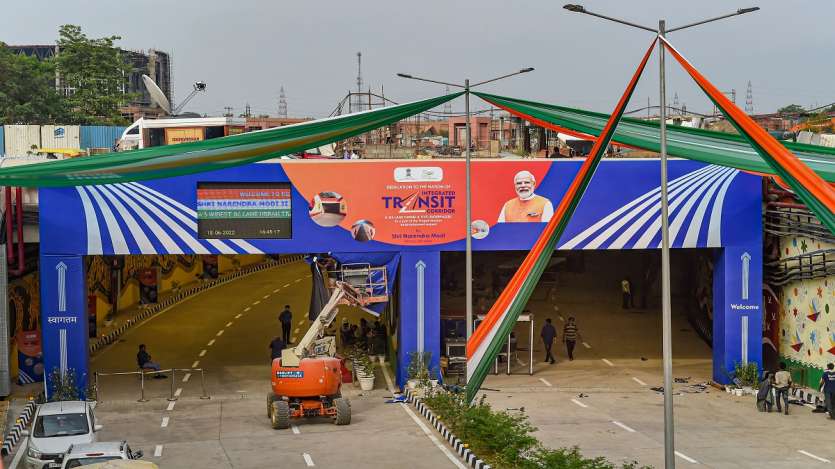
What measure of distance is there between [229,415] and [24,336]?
891 cm

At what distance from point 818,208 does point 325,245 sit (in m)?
18.6

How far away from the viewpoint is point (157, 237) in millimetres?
34844

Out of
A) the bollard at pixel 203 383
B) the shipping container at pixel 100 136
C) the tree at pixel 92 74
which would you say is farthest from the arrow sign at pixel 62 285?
the tree at pixel 92 74

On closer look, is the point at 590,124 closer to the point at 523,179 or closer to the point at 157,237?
the point at 523,179

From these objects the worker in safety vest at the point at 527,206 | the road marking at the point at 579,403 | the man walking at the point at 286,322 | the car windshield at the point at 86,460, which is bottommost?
the road marking at the point at 579,403

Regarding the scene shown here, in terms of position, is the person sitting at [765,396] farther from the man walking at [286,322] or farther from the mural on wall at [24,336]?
the mural on wall at [24,336]

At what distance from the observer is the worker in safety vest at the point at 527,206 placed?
36.1 m

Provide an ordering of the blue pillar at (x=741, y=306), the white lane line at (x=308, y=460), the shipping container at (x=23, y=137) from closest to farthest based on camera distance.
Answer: the white lane line at (x=308, y=460), the blue pillar at (x=741, y=306), the shipping container at (x=23, y=137)

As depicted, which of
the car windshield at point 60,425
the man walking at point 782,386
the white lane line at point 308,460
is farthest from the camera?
the man walking at point 782,386

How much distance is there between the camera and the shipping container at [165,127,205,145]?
41.5 m

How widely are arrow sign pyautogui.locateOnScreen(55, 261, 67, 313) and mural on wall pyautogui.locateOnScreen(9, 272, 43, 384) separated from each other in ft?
10.2

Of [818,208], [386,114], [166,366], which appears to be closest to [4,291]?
[166,366]

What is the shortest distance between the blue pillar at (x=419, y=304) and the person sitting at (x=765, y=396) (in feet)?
31.6

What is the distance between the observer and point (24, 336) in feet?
123
